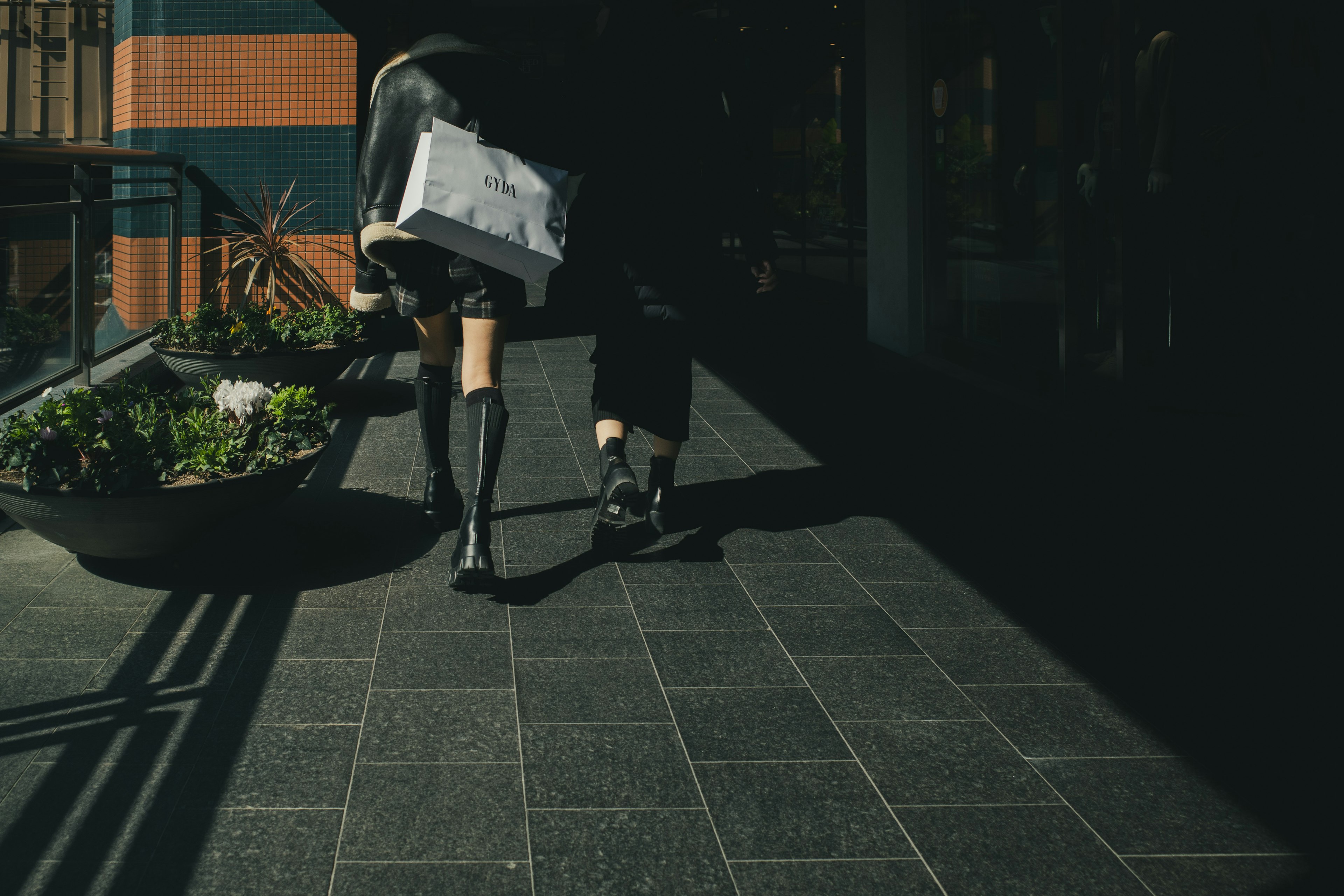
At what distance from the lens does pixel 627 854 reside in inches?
88.0

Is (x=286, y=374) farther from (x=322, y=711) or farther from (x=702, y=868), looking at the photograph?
(x=702, y=868)

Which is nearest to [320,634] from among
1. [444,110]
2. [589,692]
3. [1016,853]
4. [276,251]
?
[589,692]

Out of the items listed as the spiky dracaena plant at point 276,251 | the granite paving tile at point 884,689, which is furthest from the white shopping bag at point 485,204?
the spiky dracaena plant at point 276,251

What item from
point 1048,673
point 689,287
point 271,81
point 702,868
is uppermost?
point 271,81

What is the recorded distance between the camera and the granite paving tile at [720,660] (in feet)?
10.1

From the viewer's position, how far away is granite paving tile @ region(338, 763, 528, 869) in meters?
2.22

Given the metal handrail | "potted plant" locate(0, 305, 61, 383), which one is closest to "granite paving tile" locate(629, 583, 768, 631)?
the metal handrail

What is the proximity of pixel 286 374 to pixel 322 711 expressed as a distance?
417cm

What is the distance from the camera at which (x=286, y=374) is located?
6.62 meters

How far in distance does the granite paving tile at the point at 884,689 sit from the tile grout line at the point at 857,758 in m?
0.01

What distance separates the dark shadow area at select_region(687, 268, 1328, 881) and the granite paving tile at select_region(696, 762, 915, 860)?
0.78 meters

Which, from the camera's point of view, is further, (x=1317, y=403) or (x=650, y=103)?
(x=1317, y=403)

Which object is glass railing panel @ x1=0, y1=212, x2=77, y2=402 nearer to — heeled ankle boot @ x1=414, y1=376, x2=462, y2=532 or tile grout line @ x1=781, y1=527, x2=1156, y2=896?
heeled ankle boot @ x1=414, y1=376, x2=462, y2=532

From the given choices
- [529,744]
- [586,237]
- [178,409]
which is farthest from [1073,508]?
[178,409]
